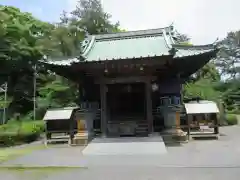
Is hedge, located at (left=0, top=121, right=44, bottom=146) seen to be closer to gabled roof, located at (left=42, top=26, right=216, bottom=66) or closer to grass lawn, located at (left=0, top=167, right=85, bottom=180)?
gabled roof, located at (left=42, top=26, right=216, bottom=66)

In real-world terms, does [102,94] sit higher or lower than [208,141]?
higher

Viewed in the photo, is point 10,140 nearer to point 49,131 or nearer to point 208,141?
point 49,131

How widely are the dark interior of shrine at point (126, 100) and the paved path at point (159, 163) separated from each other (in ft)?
16.2

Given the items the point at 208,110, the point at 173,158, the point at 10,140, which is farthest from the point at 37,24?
the point at 173,158

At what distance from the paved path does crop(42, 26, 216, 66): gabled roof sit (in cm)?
464

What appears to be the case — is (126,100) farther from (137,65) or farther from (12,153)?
(12,153)

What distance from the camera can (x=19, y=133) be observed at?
586 inches

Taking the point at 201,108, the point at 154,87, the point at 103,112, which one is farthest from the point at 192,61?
the point at 103,112

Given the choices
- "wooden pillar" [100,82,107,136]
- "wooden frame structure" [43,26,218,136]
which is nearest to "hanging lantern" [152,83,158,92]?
"wooden frame structure" [43,26,218,136]

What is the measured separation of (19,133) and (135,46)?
7.84m

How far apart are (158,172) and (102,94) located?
6.85 metres

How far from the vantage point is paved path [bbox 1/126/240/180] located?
6.68 meters

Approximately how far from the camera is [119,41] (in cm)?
1628

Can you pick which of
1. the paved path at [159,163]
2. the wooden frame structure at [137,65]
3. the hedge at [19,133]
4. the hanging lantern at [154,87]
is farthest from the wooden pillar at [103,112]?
the hedge at [19,133]
